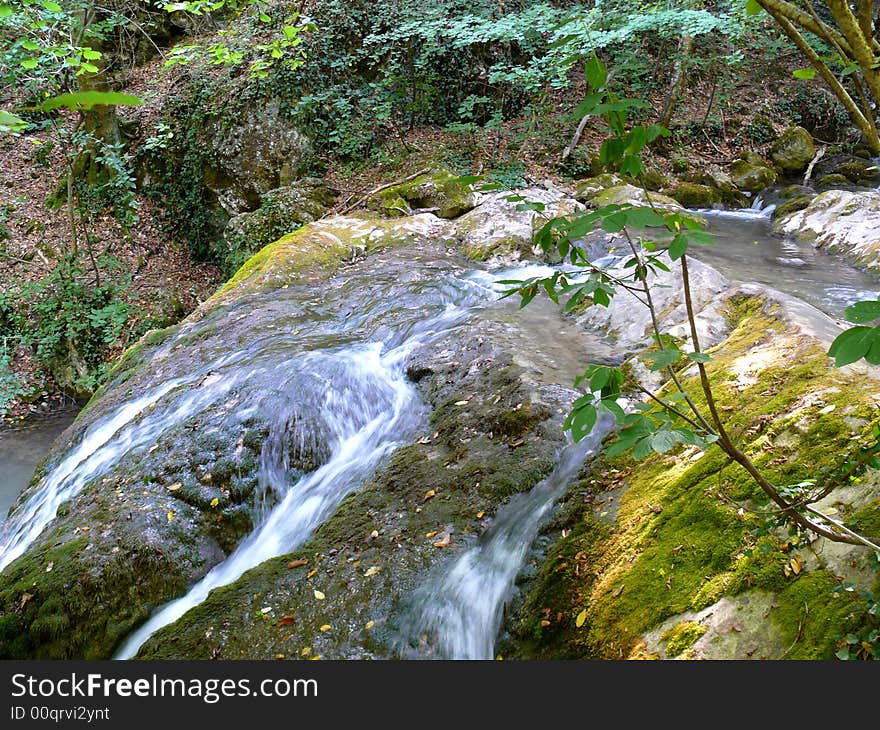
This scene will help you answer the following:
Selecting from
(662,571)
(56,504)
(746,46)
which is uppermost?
(746,46)

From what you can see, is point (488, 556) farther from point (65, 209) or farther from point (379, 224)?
point (65, 209)

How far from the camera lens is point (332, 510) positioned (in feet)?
12.9

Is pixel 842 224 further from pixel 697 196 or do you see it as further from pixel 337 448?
pixel 337 448

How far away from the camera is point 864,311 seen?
3.64ft

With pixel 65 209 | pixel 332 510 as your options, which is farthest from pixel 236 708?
pixel 65 209

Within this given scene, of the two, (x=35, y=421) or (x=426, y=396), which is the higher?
(x=426, y=396)

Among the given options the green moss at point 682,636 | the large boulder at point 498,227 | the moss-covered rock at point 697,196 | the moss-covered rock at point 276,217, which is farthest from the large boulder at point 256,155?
Result: the green moss at point 682,636

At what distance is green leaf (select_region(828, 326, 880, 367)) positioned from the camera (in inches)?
42.7

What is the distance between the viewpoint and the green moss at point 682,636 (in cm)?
198

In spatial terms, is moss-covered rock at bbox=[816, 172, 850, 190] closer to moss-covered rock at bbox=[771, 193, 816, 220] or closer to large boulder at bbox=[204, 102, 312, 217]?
moss-covered rock at bbox=[771, 193, 816, 220]

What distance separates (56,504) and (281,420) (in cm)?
204

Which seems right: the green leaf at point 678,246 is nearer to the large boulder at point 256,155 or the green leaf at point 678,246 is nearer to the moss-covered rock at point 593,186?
the moss-covered rock at point 593,186

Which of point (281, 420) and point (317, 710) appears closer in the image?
point (317, 710)

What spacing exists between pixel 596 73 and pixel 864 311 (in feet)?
2.50
